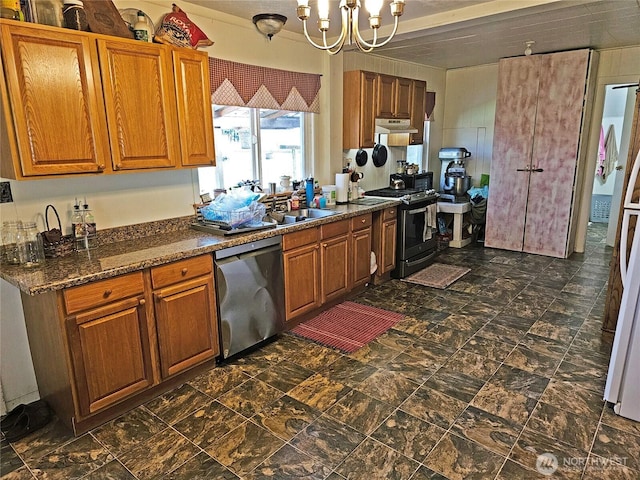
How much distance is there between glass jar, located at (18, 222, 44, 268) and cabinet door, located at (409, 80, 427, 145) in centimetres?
401

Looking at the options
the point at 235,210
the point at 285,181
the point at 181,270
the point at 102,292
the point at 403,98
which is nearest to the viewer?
the point at 102,292

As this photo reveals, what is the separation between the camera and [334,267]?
3701 mm

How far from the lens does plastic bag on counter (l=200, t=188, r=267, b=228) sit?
299 cm

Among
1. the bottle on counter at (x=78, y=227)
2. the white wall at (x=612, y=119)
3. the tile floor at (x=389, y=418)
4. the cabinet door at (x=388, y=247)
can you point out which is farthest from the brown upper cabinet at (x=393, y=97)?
the white wall at (x=612, y=119)

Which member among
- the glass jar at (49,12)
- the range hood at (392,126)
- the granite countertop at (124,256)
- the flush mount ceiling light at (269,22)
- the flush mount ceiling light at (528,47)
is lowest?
the granite countertop at (124,256)

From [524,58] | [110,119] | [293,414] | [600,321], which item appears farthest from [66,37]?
[524,58]

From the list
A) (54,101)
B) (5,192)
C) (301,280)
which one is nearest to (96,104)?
(54,101)

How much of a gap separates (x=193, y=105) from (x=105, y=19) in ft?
2.15

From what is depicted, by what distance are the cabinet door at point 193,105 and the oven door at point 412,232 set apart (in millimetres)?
2314

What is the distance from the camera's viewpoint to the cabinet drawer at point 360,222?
387 cm

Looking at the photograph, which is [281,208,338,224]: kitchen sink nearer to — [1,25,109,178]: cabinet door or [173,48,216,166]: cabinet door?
[173,48,216,166]: cabinet door

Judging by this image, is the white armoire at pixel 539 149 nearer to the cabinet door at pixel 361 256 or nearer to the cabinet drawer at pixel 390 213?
the cabinet drawer at pixel 390 213

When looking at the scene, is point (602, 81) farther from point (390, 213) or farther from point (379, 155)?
point (390, 213)

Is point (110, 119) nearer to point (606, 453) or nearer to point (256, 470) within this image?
point (256, 470)
